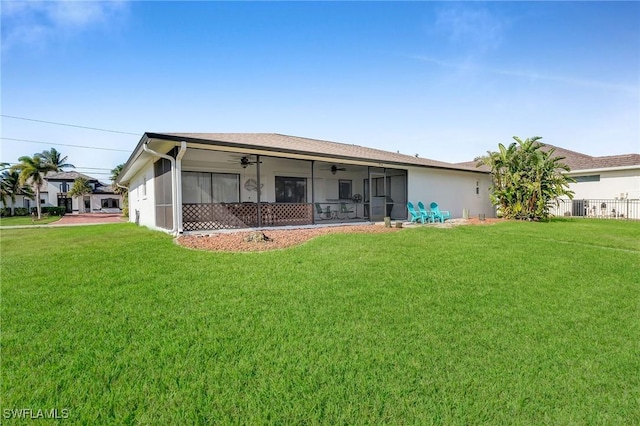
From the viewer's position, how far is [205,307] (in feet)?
12.7

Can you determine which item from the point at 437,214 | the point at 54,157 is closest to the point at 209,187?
the point at 437,214

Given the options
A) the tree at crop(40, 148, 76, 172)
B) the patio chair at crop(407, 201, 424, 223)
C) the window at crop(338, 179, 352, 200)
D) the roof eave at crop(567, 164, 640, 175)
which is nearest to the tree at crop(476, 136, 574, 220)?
the patio chair at crop(407, 201, 424, 223)

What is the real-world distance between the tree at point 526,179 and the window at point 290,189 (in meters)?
9.88

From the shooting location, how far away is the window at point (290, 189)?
14.8 metres

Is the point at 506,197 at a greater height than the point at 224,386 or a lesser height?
greater

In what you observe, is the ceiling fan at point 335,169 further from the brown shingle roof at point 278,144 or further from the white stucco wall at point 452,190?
the white stucco wall at point 452,190

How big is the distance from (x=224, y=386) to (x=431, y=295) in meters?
3.09

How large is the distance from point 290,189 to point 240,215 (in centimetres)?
428

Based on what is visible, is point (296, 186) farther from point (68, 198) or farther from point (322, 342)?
point (68, 198)

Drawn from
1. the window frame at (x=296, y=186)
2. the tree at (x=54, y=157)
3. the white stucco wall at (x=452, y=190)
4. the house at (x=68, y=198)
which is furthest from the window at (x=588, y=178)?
the tree at (x=54, y=157)

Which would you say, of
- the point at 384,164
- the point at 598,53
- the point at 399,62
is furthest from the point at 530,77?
the point at 384,164

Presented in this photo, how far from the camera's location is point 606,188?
18922 millimetres

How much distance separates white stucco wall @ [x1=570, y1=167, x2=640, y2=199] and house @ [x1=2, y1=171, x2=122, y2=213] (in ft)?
172

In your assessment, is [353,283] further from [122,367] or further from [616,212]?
[616,212]
